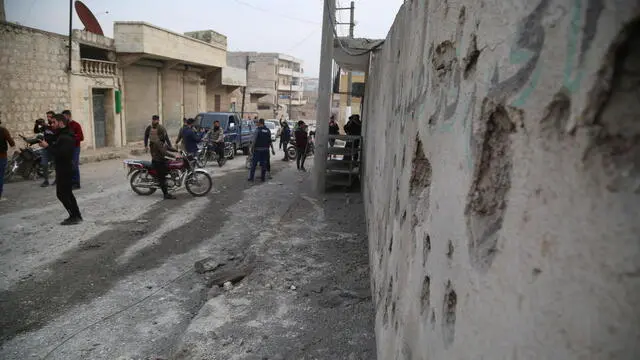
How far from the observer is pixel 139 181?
29.2 ft


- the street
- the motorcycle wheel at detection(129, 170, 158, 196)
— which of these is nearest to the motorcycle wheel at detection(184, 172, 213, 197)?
the street

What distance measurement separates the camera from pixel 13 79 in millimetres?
12508

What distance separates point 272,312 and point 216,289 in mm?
841

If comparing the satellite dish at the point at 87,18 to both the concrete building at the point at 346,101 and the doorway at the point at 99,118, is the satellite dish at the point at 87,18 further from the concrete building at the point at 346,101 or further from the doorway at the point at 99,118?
the concrete building at the point at 346,101

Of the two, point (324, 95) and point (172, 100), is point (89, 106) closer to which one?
point (172, 100)

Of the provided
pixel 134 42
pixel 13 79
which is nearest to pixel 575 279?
pixel 13 79

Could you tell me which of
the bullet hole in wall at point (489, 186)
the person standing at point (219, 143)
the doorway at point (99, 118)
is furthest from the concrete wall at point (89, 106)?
the bullet hole in wall at point (489, 186)

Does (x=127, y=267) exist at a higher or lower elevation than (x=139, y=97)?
lower

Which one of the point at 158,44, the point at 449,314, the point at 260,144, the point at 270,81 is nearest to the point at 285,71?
the point at 270,81

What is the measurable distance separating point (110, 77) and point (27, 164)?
788 cm

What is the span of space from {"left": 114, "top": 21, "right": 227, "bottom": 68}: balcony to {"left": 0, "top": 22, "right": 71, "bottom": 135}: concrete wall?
2869 mm

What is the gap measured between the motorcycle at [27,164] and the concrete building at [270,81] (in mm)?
30403

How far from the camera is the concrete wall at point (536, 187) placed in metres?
0.79

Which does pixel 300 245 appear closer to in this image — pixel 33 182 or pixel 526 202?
pixel 526 202
